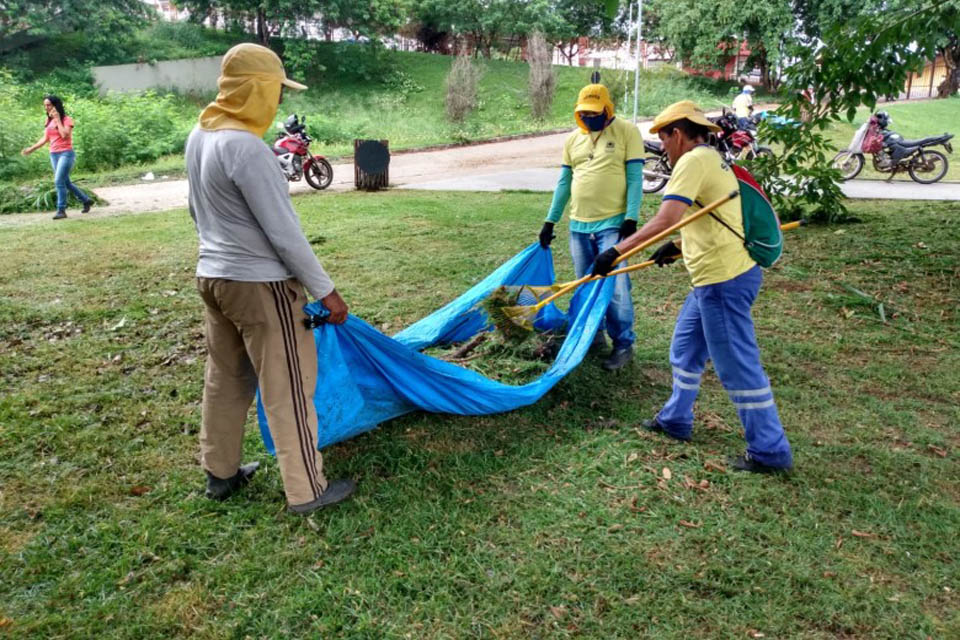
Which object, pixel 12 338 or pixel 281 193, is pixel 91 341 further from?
pixel 281 193

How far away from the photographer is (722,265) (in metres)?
2.73

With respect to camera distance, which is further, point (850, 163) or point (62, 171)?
point (850, 163)

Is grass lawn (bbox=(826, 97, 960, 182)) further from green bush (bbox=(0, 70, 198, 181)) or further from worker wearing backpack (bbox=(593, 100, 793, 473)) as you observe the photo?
green bush (bbox=(0, 70, 198, 181))

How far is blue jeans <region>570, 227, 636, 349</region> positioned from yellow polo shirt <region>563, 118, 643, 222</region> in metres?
0.11

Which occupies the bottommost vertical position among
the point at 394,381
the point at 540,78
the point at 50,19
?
the point at 394,381

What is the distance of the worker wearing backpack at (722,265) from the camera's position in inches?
106

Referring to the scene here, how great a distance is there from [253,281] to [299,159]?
9223 mm

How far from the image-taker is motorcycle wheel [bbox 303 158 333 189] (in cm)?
1080

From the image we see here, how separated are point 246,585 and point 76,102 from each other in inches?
696

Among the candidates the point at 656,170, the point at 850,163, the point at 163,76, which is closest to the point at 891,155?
the point at 850,163

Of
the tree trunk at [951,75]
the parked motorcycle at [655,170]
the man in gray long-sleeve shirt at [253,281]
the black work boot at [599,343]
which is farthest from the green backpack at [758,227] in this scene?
the tree trunk at [951,75]

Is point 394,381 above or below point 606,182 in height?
below

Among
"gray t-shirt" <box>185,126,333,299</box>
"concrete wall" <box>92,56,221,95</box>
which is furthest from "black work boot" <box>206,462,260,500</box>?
"concrete wall" <box>92,56,221,95</box>

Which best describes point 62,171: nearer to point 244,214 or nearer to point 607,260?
point 244,214
